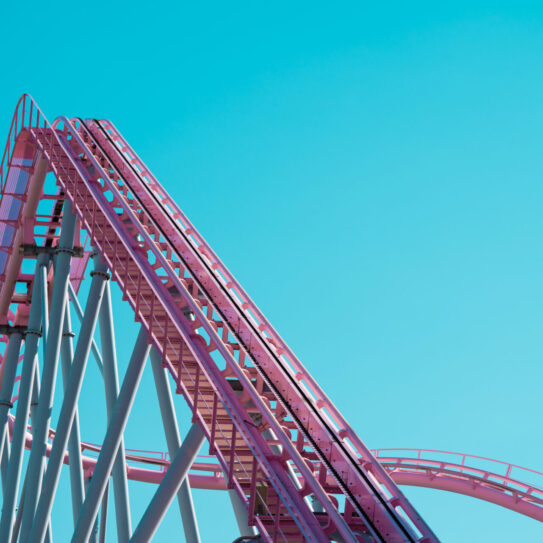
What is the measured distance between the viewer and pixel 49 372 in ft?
53.1

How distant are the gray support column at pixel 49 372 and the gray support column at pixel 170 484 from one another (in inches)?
195

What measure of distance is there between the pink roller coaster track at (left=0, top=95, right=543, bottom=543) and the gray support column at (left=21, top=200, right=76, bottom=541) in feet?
0.08

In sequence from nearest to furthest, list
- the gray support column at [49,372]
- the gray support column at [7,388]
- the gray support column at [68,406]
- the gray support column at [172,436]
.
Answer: the gray support column at [172,436], the gray support column at [68,406], the gray support column at [49,372], the gray support column at [7,388]

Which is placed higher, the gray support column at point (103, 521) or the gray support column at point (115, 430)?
the gray support column at point (103, 521)

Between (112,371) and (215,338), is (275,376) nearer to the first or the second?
(215,338)

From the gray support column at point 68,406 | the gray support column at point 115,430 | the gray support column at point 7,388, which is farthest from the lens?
the gray support column at point 7,388

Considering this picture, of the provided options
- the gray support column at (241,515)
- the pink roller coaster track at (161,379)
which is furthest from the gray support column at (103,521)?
the gray support column at (241,515)

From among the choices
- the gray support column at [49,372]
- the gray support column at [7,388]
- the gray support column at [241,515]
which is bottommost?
the gray support column at [241,515]

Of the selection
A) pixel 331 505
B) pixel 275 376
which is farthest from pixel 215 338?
pixel 331 505

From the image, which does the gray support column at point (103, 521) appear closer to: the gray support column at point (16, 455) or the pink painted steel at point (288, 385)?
the gray support column at point (16, 455)

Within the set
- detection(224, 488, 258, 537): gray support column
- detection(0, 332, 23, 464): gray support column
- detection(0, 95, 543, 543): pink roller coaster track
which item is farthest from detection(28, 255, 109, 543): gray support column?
detection(0, 332, 23, 464): gray support column

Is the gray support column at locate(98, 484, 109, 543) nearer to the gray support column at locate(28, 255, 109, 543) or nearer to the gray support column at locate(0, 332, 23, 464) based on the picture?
the gray support column at locate(28, 255, 109, 543)

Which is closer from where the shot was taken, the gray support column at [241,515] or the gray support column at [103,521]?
the gray support column at [241,515]

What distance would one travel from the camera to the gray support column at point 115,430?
41.2 feet
